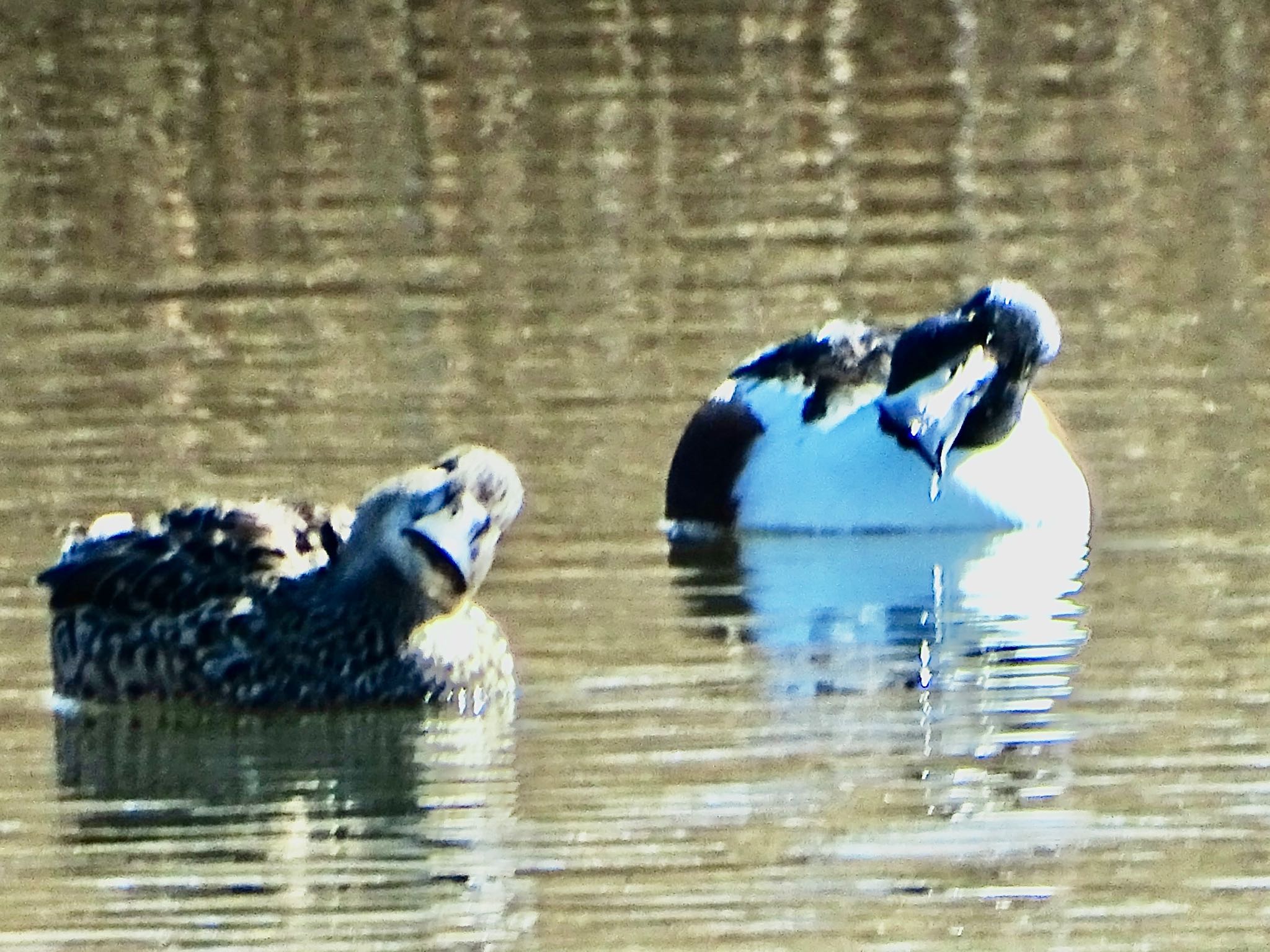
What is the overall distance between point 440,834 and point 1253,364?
20.5 feet

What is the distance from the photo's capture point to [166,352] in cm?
1575

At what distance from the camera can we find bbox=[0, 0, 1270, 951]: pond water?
8.70 meters

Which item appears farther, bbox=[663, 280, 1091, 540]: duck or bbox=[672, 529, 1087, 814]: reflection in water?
bbox=[663, 280, 1091, 540]: duck

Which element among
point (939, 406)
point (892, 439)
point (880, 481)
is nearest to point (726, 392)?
point (892, 439)

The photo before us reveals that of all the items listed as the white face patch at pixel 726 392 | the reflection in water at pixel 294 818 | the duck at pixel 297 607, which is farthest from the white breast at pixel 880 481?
the reflection in water at pixel 294 818

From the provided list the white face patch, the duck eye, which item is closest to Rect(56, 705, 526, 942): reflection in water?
the duck eye

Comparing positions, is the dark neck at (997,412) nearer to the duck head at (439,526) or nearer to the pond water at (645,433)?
the pond water at (645,433)

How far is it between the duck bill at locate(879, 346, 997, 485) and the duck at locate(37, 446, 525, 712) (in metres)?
2.48

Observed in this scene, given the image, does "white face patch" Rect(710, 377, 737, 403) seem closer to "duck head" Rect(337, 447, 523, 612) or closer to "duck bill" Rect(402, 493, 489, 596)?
"duck head" Rect(337, 447, 523, 612)

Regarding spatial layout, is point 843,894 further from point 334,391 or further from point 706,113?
point 706,113

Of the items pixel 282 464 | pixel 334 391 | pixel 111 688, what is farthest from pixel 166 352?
pixel 111 688

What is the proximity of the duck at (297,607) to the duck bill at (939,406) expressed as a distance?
248cm

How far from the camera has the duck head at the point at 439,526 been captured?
34.7 feet

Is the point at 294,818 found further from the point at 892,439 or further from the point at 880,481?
the point at 892,439
